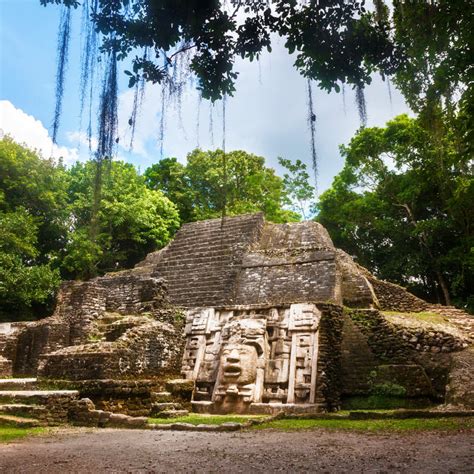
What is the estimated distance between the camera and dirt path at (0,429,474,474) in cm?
437

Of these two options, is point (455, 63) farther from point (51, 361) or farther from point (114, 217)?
point (114, 217)

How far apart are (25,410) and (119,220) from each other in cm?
1628

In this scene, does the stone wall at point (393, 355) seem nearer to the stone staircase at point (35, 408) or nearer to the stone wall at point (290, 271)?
the stone wall at point (290, 271)

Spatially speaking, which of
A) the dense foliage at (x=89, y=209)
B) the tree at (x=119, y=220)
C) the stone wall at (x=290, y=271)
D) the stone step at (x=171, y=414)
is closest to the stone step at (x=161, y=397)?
the stone step at (x=171, y=414)

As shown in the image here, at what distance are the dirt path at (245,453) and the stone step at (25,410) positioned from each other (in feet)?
3.93

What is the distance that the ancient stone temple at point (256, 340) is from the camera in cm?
938

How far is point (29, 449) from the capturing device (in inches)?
219

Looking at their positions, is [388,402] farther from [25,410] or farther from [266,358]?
[25,410]

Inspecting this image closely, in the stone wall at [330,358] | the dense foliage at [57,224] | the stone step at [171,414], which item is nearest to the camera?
the stone step at [171,414]

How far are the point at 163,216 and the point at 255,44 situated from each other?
74.1 ft

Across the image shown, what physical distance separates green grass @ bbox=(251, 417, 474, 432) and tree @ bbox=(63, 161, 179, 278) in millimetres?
16059

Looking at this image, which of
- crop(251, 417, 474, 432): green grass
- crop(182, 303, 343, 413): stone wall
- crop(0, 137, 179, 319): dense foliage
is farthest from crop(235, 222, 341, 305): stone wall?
crop(0, 137, 179, 319): dense foliage

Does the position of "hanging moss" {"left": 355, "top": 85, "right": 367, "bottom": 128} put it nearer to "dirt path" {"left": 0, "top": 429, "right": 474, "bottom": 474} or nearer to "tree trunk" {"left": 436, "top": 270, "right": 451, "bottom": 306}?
"dirt path" {"left": 0, "top": 429, "right": 474, "bottom": 474}

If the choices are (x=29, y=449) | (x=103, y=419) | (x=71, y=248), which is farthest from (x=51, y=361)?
(x=71, y=248)
